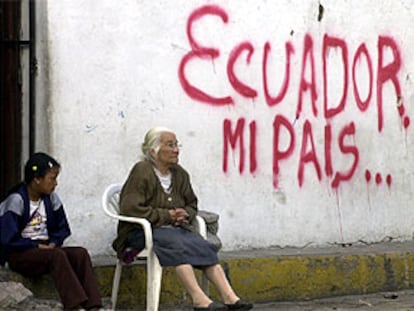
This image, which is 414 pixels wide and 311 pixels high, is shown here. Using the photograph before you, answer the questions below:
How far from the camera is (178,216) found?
725cm

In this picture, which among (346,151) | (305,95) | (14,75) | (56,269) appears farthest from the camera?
(346,151)

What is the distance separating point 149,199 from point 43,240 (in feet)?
Answer: 2.25

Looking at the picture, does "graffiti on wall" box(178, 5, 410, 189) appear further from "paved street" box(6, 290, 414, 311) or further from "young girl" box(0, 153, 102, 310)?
"young girl" box(0, 153, 102, 310)

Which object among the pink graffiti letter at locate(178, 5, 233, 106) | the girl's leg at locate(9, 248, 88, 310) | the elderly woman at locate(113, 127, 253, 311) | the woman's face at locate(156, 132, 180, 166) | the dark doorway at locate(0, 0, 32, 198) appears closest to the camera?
the girl's leg at locate(9, 248, 88, 310)

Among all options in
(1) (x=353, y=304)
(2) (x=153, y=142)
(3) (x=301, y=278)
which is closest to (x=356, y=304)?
(1) (x=353, y=304)

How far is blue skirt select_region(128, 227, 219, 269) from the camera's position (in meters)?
7.05

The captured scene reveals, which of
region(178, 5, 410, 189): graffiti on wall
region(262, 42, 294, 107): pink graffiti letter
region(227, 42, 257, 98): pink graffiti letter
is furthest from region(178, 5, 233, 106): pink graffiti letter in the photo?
region(262, 42, 294, 107): pink graffiti letter

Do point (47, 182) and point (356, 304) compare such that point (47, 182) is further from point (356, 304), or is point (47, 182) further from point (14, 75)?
point (356, 304)

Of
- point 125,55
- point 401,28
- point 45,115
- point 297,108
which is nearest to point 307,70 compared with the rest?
point 297,108

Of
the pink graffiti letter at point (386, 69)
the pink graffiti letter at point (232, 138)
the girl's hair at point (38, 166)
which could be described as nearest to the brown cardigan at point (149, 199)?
the girl's hair at point (38, 166)

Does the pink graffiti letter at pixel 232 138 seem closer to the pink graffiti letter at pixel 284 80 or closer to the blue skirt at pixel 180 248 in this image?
the pink graffiti letter at pixel 284 80

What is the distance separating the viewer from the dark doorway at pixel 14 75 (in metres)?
8.02

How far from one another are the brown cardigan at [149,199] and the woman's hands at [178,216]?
3 cm

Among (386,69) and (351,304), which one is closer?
(351,304)
